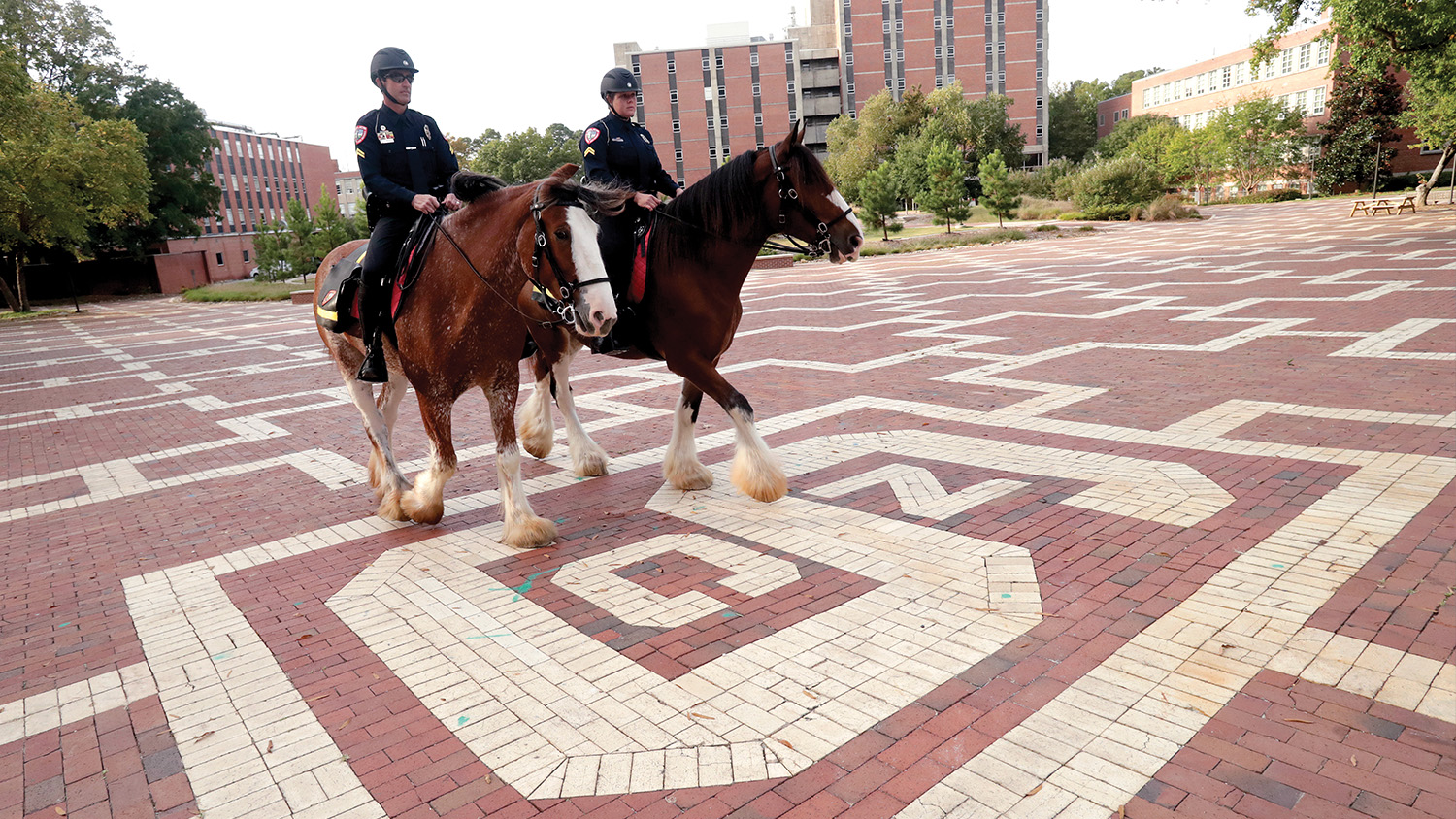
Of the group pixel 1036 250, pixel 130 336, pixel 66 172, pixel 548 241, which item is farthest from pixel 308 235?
pixel 548 241

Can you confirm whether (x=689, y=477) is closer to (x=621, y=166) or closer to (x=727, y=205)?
(x=727, y=205)

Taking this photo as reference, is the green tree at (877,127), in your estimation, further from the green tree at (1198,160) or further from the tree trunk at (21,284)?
the tree trunk at (21,284)

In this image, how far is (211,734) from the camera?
3602 mm

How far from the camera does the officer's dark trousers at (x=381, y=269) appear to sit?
574 cm

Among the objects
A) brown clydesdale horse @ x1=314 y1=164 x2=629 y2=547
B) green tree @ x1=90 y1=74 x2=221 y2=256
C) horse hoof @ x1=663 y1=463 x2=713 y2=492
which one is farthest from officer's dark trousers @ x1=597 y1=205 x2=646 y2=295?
green tree @ x1=90 y1=74 x2=221 y2=256

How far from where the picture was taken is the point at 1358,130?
50.7 meters

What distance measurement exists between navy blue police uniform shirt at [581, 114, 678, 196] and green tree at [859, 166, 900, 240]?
31502 millimetres

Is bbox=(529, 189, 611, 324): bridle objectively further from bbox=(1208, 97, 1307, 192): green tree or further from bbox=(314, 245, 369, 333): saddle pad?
bbox=(1208, 97, 1307, 192): green tree

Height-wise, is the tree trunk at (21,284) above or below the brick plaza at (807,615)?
above

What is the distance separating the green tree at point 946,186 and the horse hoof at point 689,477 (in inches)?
1353

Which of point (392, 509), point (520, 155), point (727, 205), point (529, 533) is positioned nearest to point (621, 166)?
point (727, 205)

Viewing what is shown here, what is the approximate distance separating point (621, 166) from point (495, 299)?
1.89 m

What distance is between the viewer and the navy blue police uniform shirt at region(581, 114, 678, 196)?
6.56 m

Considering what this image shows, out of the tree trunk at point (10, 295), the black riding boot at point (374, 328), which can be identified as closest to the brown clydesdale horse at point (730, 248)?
the black riding boot at point (374, 328)
